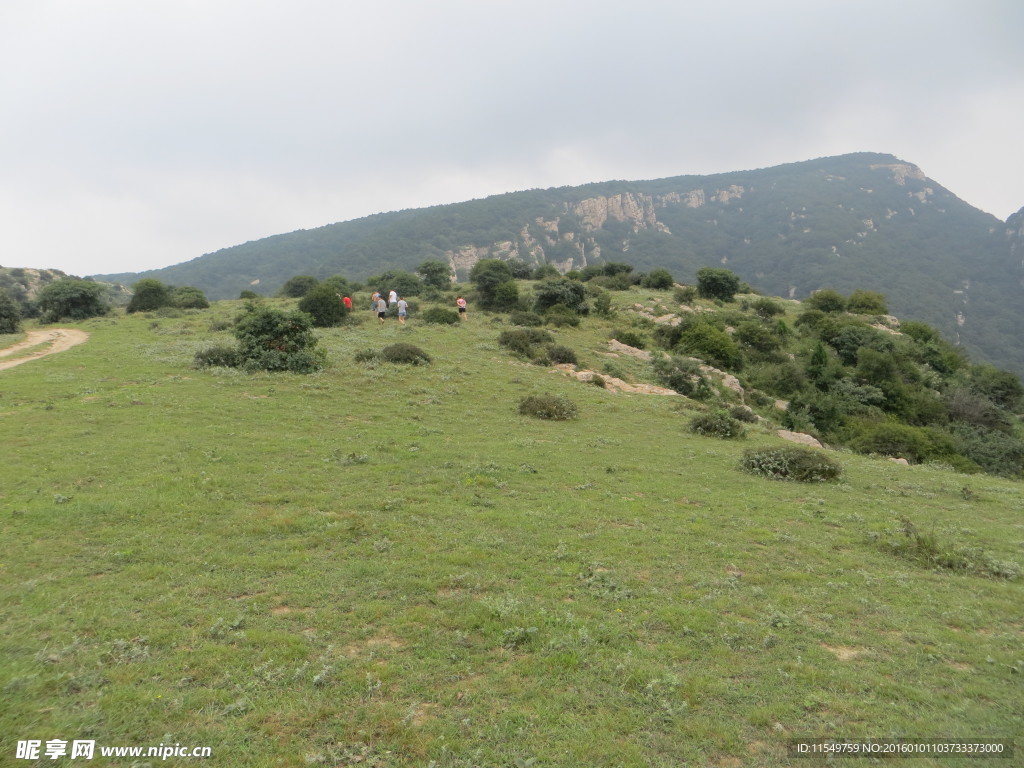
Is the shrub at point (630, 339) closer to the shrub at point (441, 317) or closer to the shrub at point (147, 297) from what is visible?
the shrub at point (441, 317)

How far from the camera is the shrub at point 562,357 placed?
2914 centimetres

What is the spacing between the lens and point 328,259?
146750 millimetres

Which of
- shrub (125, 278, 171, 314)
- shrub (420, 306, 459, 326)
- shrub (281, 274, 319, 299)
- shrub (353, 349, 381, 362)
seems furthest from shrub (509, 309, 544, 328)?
shrub (125, 278, 171, 314)

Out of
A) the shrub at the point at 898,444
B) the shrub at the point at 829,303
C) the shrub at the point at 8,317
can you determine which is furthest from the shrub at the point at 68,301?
the shrub at the point at 829,303

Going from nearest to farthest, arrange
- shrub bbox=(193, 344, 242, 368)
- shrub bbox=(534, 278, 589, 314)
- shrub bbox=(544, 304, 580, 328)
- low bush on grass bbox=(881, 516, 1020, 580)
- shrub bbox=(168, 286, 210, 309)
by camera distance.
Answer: low bush on grass bbox=(881, 516, 1020, 580)
shrub bbox=(193, 344, 242, 368)
shrub bbox=(544, 304, 580, 328)
shrub bbox=(534, 278, 589, 314)
shrub bbox=(168, 286, 210, 309)

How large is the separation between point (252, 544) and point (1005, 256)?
191591 millimetres

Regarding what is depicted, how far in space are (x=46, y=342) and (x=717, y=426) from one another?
1395 inches

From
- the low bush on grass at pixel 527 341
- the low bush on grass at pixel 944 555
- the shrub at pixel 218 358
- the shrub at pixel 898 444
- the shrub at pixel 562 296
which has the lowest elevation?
the shrub at pixel 898 444

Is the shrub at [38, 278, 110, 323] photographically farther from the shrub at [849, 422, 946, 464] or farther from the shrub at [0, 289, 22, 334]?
the shrub at [849, 422, 946, 464]

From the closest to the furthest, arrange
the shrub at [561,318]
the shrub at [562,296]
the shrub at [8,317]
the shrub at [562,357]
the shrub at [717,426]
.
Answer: the shrub at [717,426]
the shrub at [562,357]
the shrub at [8,317]
the shrub at [561,318]
the shrub at [562,296]

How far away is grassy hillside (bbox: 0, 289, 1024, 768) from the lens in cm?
486

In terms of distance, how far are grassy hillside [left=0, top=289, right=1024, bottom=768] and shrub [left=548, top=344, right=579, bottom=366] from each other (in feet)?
43.6

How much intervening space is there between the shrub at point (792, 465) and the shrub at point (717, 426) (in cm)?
426

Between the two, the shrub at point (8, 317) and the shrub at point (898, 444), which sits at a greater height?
the shrub at point (8, 317)
